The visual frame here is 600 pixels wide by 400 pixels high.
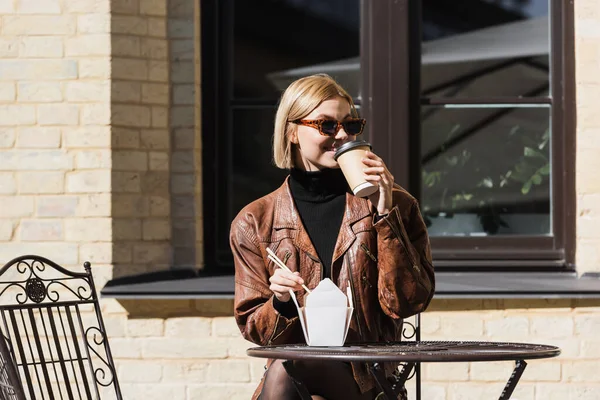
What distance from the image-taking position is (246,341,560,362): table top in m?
2.50

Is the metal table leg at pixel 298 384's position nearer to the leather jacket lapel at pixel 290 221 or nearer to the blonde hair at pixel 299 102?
the leather jacket lapel at pixel 290 221

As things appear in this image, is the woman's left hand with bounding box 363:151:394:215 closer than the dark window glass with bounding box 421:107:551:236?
Yes

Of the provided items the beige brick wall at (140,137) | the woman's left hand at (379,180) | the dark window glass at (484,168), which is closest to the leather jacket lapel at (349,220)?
the woman's left hand at (379,180)

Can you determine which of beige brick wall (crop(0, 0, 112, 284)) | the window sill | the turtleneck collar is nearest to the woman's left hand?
the turtleneck collar

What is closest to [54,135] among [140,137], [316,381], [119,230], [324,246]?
[140,137]

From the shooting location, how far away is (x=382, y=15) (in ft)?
17.2

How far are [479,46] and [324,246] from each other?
7.93 ft

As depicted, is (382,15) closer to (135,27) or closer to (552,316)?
(135,27)

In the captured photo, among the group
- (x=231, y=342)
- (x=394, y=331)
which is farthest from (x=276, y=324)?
(x=231, y=342)

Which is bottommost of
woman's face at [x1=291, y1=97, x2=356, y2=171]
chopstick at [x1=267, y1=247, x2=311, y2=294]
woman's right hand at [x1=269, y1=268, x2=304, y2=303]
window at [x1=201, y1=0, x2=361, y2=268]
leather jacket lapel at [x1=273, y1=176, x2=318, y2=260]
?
woman's right hand at [x1=269, y1=268, x2=304, y2=303]

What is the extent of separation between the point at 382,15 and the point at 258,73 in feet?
2.13

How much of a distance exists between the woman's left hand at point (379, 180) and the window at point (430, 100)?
7.49 feet

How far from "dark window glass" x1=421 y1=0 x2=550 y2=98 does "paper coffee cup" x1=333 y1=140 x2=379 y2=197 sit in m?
2.51

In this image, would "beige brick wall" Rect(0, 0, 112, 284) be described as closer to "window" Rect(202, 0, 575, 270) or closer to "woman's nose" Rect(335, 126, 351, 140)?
"window" Rect(202, 0, 575, 270)
